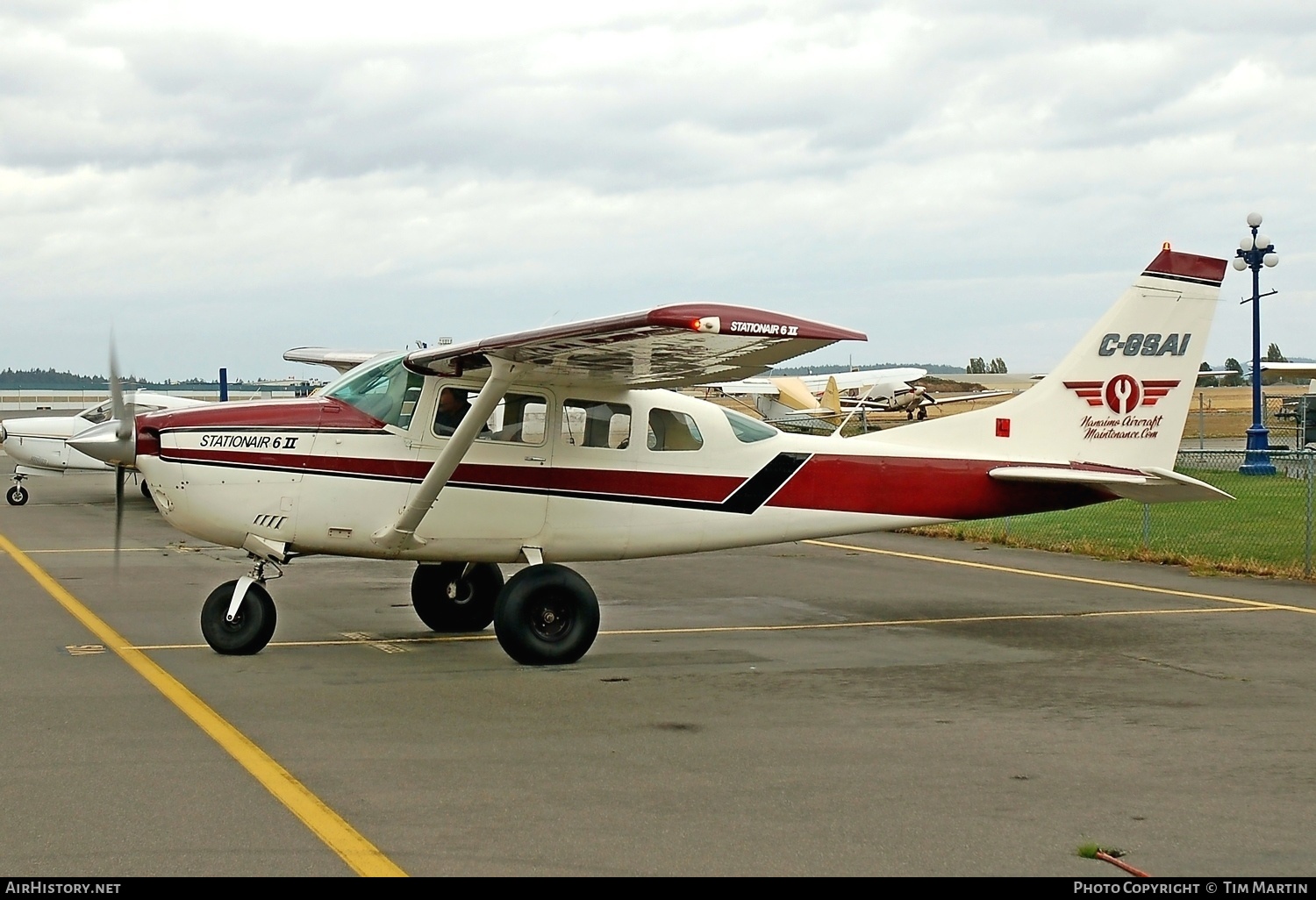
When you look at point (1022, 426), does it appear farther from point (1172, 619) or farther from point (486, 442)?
point (486, 442)

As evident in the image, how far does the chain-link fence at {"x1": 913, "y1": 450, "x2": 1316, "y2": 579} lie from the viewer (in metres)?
15.0

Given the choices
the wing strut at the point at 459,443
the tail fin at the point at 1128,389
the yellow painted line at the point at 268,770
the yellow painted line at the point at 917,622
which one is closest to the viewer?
the yellow painted line at the point at 268,770

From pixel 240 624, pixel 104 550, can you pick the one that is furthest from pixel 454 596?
pixel 104 550

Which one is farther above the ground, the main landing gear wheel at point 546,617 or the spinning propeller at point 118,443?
→ the spinning propeller at point 118,443

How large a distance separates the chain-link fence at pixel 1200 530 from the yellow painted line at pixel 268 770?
35.3 feet

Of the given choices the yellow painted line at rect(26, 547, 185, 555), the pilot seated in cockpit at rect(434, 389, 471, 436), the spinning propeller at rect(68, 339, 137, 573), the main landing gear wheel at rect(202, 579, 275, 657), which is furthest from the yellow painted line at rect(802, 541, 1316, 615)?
the yellow painted line at rect(26, 547, 185, 555)

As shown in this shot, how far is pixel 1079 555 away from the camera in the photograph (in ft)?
55.0

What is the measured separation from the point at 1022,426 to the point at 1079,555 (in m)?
6.18

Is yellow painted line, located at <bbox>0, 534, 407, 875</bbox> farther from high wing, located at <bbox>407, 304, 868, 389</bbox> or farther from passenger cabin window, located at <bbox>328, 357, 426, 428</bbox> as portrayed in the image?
high wing, located at <bbox>407, 304, 868, 389</bbox>

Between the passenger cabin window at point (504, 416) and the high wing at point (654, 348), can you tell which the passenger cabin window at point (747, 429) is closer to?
the high wing at point (654, 348)

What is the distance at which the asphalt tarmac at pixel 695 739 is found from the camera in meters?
4.97

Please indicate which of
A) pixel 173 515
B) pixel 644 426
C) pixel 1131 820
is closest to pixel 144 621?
pixel 173 515

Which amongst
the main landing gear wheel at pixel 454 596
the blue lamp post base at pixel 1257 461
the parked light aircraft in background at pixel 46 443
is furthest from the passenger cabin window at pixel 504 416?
the blue lamp post base at pixel 1257 461

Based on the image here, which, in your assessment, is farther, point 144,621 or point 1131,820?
point 144,621
